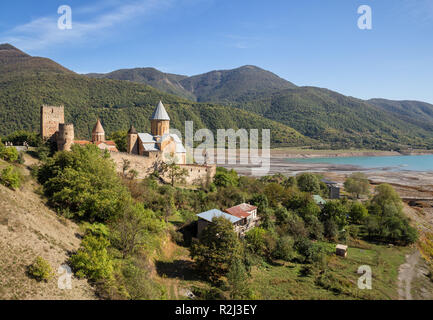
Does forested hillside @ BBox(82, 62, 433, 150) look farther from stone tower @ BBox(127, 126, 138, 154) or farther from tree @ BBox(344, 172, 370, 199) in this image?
stone tower @ BBox(127, 126, 138, 154)

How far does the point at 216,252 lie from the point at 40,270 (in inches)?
340

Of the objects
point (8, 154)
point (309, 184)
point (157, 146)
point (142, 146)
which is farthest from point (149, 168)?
point (309, 184)

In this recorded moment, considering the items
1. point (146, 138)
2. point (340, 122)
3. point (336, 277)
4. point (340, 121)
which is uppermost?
point (340, 121)

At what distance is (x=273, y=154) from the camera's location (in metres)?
87.3

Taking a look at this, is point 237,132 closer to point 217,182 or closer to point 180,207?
point 217,182

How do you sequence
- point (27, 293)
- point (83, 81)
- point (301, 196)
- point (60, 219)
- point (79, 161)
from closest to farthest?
point (27, 293)
point (60, 219)
point (79, 161)
point (301, 196)
point (83, 81)

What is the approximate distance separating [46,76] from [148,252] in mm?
83200

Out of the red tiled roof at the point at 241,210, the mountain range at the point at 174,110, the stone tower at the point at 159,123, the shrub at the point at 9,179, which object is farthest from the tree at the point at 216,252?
the mountain range at the point at 174,110

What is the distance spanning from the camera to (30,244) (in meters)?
10.2

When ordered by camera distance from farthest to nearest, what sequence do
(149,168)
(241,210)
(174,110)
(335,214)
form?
(174,110) → (149,168) → (335,214) → (241,210)

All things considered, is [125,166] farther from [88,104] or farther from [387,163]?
[387,163]

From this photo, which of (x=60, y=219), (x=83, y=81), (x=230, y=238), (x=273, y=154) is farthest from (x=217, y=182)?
(x=83, y=81)

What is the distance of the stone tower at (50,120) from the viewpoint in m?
25.0

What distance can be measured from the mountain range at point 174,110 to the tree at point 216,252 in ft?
175
